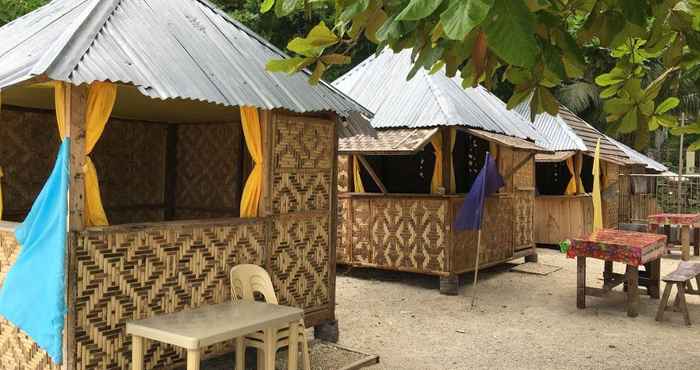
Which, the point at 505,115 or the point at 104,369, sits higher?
the point at 505,115

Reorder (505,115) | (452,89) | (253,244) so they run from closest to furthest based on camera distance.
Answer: (253,244) → (452,89) → (505,115)

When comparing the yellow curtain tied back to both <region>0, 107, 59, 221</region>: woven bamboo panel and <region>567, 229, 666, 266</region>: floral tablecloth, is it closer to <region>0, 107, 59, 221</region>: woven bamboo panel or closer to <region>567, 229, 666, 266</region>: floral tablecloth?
<region>0, 107, 59, 221</region>: woven bamboo panel

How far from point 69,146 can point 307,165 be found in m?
2.44

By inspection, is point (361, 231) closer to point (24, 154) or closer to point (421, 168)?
point (421, 168)

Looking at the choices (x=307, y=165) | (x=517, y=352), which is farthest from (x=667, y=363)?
(x=307, y=165)

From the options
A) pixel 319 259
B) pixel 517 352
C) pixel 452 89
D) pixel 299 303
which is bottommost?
pixel 517 352

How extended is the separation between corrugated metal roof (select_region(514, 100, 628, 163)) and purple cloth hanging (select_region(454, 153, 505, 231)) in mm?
5873

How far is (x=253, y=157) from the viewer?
18.2 feet

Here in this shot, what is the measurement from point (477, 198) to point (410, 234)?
1550 mm

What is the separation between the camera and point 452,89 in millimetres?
10625

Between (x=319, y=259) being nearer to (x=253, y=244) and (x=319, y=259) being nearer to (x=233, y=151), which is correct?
(x=253, y=244)

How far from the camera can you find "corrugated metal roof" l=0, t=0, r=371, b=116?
409 cm

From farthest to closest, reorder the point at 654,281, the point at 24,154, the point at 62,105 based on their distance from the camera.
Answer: the point at 654,281 → the point at 24,154 → the point at 62,105

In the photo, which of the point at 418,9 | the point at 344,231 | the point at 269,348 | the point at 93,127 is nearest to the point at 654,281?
the point at 344,231
